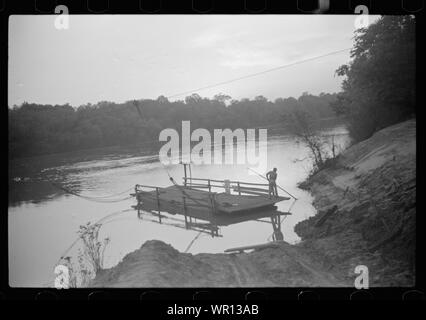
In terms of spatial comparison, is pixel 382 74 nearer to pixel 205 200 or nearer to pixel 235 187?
pixel 235 187

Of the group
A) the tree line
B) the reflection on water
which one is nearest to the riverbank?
the reflection on water

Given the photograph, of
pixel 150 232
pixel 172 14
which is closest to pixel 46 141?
pixel 150 232

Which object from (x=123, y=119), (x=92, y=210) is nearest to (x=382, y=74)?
(x=123, y=119)

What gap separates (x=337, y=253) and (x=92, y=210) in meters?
3.79

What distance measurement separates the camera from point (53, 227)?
561cm

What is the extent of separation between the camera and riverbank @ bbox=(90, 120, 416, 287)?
4324 mm

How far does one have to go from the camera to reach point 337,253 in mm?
4961

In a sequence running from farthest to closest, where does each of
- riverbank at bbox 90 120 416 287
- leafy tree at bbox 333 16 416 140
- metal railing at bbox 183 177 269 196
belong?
metal railing at bbox 183 177 269 196
leafy tree at bbox 333 16 416 140
riverbank at bbox 90 120 416 287

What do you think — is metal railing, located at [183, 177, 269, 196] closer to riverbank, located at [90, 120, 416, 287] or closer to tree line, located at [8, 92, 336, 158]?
riverbank, located at [90, 120, 416, 287]

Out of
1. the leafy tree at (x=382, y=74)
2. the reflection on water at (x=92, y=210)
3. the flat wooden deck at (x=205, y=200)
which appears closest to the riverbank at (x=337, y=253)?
the leafy tree at (x=382, y=74)

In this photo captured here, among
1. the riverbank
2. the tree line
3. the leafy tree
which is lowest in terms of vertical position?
the riverbank

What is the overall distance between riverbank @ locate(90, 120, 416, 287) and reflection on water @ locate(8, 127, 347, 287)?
63 centimetres
